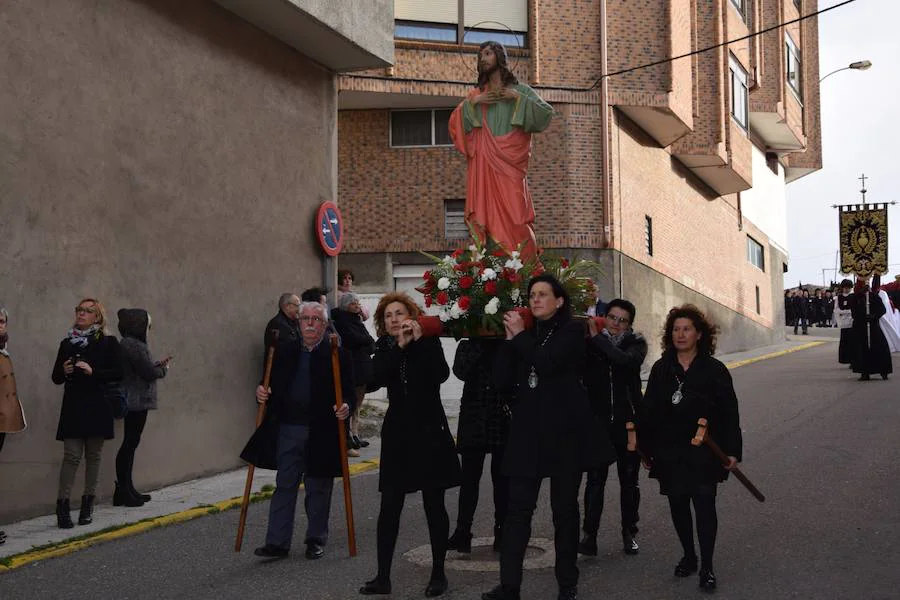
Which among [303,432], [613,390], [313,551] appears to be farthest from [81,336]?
[613,390]

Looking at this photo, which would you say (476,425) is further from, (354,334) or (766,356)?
(766,356)

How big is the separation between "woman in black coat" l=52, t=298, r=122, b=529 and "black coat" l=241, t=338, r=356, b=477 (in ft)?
6.16

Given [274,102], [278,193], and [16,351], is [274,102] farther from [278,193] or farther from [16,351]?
[16,351]

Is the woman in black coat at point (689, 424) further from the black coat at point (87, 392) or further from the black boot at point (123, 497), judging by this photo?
the black boot at point (123, 497)

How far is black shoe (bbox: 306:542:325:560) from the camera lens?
25.3ft

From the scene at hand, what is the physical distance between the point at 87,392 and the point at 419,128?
15.7 m

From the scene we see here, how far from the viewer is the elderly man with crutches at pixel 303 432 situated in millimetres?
7766

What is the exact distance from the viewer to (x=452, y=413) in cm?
1808

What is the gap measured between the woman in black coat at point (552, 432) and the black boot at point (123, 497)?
4.81 metres

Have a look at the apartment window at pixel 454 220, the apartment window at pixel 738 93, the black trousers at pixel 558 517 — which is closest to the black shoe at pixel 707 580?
the black trousers at pixel 558 517

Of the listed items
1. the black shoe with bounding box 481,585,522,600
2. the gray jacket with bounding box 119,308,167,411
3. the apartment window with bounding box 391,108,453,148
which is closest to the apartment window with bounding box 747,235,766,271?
the apartment window with bounding box 391,108,453,148

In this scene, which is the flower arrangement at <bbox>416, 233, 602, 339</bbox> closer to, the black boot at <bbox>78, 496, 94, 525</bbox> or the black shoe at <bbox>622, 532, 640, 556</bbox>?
the black shoe at <bbox>622, 532, 640, 556</bbox>

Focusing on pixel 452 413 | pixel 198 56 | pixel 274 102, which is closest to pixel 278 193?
pixel 274 102

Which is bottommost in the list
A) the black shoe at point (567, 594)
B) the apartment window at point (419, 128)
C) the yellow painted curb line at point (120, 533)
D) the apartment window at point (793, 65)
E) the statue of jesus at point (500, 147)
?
the yellow painted curb line at point (120, 533)
